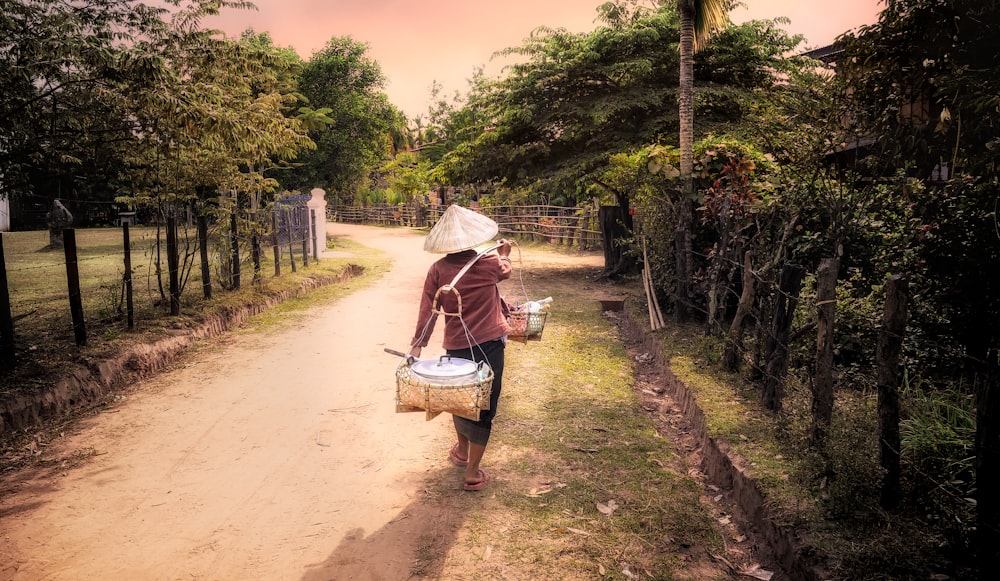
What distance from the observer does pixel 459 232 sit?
438 centimetres

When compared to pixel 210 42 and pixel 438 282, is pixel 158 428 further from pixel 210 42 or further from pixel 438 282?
pixel 210 42

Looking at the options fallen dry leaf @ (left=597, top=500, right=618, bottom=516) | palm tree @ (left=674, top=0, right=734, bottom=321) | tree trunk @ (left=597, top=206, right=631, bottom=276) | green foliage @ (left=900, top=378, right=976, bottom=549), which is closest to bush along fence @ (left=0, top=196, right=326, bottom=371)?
fallen dry leaf @ (left=597, top=500, right=618, bottom=516)

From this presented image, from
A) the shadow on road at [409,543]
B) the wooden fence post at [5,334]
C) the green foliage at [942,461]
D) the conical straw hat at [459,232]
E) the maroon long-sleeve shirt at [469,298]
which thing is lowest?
the shadow on road at [409,543]

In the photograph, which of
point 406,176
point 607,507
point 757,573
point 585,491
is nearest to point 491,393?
point 585,491

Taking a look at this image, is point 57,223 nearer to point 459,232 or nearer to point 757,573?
Answer: point 459,232

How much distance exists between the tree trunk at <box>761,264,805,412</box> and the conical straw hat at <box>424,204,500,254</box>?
7.69ft

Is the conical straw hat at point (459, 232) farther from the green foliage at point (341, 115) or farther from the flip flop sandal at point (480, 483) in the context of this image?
the green foliage at point (341, 115)

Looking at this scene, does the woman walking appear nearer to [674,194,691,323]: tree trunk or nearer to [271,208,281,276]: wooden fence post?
[674,194,691,323]: tree trunk

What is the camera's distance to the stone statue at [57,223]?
19.9 meters

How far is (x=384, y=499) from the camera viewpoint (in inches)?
179

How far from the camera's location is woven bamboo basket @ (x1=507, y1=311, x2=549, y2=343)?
5.16m

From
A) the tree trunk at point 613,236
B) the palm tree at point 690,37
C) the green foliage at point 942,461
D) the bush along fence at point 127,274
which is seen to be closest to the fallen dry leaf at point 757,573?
the green foliage at point 942,461

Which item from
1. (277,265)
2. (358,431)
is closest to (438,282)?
(358,431)

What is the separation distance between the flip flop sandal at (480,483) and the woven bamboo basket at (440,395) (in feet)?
2.93
